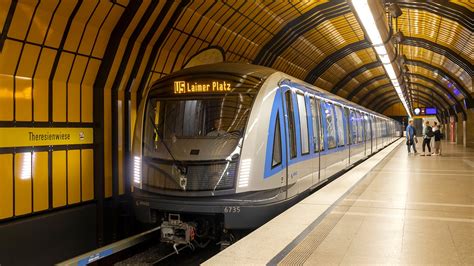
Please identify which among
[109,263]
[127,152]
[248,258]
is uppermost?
[127,152]

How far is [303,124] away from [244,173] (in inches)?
89.5

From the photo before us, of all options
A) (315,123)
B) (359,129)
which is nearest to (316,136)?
(315,123)

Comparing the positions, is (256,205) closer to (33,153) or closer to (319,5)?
(33,153)

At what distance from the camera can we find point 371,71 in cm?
3328

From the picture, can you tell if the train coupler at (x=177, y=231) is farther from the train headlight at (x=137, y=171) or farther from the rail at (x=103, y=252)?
the train headlight at (x=137, y=171)

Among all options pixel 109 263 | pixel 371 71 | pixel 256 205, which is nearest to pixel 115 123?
pixel 109 263

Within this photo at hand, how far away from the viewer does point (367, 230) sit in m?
6.34

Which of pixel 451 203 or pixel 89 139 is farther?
pixel 89 139

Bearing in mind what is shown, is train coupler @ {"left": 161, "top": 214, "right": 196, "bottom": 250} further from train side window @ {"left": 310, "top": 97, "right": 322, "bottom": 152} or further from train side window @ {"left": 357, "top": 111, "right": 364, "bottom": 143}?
train side window @ {"left": 357, "top": 111, "right": 364, "bottom": 143}

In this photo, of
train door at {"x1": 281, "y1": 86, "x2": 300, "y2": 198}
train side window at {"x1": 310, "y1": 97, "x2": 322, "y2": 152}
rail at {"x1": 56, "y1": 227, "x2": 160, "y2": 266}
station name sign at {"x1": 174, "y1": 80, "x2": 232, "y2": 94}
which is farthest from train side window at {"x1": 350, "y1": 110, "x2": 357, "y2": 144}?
rail at {"x1": 56, "y1": 227, "x2": 160, "y2": 266}

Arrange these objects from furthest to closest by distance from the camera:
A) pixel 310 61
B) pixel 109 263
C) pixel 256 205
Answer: pixel 310 61, pixel 109 263, pixel 256 205

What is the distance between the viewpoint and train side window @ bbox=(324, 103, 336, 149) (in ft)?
35.6

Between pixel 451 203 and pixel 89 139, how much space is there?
705 centimetres

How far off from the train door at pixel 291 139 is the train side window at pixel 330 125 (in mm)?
2944
